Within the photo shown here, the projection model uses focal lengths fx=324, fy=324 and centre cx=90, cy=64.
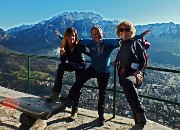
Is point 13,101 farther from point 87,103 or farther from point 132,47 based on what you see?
point 87,103

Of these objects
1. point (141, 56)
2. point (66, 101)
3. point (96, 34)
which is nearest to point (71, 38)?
point (96, 34)

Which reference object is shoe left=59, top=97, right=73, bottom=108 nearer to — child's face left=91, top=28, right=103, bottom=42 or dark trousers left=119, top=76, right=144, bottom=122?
dark trousers left=119, top=76, right=144, bottom=122

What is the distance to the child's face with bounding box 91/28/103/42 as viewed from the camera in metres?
6.04

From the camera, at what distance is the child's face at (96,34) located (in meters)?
6.04

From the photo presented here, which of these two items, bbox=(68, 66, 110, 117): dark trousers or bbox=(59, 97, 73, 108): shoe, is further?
bbox=(68, 66, 110, 117): dark trousers

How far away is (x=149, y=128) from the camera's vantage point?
6.38m

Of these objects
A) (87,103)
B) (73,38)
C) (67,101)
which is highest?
(73,38)

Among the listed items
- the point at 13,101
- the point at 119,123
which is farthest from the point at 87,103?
the point at 13,101

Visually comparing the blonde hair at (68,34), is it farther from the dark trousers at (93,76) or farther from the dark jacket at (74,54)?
the dark trousers at (93,76)

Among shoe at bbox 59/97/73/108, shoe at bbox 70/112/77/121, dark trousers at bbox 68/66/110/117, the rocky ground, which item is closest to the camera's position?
shoe at bbox 59/97/73/108

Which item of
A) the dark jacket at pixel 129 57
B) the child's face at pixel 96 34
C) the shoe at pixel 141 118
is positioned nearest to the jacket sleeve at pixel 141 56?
the dark jacket at pixel 129 57

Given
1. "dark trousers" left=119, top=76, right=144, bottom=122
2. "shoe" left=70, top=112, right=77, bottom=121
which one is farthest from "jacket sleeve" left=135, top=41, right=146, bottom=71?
"shoe" left=70, top=112, right=77, bottom=121

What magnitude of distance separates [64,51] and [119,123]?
6.19 feet

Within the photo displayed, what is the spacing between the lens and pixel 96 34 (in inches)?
239
